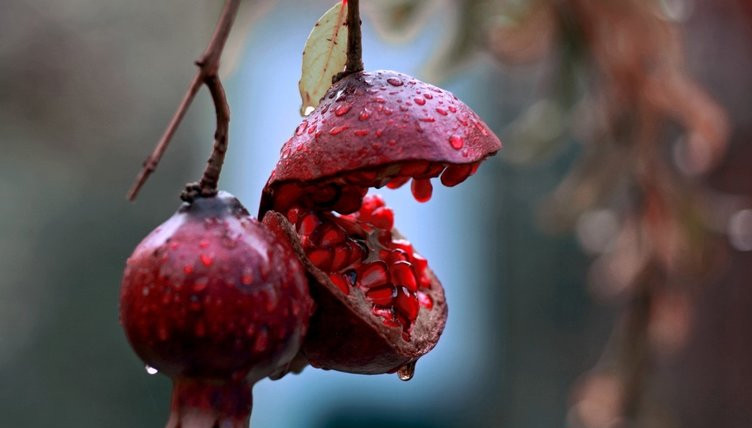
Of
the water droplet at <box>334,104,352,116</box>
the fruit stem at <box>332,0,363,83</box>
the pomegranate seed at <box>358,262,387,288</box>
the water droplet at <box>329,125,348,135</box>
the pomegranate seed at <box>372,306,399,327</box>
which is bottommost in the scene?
the pomegranate seed at <box>372,306,399,327</box>

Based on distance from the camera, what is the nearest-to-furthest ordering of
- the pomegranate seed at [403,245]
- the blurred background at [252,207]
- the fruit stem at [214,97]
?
1. the fruit stem at [214,97]
2. the pomegranate seed at [403,245]
3. the blurred background at [252,207]

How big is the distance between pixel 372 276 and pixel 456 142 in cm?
11

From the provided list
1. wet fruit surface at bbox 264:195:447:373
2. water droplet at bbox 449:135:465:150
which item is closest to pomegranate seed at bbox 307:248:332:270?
wet fruit surface at bbox 264:195:447:373

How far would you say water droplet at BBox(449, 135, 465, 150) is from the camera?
0.52m

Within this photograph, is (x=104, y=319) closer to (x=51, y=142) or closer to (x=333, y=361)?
(x=51, y=142)

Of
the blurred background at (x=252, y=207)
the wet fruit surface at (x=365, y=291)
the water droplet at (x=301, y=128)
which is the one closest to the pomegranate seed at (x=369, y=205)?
the wet fruit surface at (x=365, y=291)

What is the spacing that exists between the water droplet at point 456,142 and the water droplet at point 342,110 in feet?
0.18

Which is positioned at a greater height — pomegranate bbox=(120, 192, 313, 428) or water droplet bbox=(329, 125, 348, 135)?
water droplet bbox=(329, 125, 348, 135)

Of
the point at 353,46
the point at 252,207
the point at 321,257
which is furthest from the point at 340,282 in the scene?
the point at 252,207

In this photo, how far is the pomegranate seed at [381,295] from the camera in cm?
58

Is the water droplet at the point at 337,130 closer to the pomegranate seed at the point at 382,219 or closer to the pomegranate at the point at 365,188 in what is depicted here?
the pomegranate at the point at 365,188

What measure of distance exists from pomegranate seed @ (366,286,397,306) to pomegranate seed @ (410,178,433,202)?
5 cm

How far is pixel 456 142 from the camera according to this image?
519 mm

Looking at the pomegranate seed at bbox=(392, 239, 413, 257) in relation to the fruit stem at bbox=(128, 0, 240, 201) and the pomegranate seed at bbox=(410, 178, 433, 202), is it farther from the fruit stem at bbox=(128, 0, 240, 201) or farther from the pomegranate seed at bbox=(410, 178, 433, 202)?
the fruit stem at bbox=(128, 0, 240, 201)
